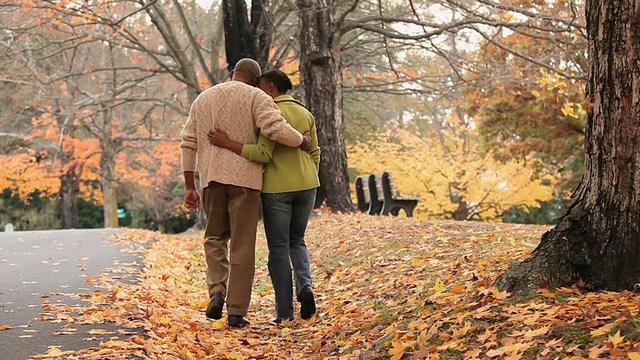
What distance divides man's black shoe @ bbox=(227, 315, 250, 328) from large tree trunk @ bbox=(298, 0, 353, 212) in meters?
8.83

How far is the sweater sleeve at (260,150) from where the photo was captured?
574cm

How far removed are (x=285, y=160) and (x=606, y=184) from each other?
2355mm

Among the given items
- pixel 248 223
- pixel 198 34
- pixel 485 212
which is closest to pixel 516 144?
pixel 485 212

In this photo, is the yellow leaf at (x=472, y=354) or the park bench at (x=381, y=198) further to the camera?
the park bench at (x=381, y=198)

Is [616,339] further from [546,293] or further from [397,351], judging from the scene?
[397,351]

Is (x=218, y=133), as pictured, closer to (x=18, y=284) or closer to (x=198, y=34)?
(x=18, y=284)

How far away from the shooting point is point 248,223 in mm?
5910

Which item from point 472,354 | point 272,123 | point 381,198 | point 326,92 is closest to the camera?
point 472,354

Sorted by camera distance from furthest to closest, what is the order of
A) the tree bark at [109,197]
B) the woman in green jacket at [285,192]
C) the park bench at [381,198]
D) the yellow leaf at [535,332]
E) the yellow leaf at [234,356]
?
the tree bark at [109,197] < the park bench at [381,198] < the woman in green jacket at [285,192] < the yellow leaf at [234,356] < the yellow leaf at [535,332]

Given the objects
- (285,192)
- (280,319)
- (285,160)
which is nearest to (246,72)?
(285,160)

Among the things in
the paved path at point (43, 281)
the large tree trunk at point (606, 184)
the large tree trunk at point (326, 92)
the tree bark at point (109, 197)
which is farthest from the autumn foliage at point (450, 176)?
the large tree trunk at point (606, 184)

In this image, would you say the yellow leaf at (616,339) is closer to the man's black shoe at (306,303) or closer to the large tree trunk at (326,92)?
the man's black shoe at (306,303)

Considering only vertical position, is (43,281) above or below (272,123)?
below

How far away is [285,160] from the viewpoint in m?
5.94
